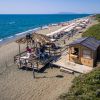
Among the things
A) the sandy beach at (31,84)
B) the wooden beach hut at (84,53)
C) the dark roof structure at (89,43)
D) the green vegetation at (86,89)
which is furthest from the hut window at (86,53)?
the green vegetation at (86,89)

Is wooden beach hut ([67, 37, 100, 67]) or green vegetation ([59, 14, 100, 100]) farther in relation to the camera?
wooden beach hut ([67, 37, 100, 67])

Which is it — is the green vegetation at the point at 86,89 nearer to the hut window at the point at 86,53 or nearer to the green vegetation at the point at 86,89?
the green vegetation at the point at 86,89

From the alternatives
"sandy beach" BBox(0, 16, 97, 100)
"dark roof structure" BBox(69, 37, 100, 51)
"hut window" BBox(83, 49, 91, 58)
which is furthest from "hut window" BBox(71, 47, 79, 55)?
"sandy beach" BBox(0, 16, 97, 100)

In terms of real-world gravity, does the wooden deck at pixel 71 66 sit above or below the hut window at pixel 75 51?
below

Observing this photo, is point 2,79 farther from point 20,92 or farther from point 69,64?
point 69,64

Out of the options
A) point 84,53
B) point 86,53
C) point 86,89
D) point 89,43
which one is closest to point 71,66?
point 84,53

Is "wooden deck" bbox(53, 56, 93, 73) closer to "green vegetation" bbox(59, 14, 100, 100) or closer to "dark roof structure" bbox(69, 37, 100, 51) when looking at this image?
"dark roof structure" bbox(69, 37, 100, 51)

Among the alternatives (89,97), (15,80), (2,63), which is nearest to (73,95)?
(89,97)
